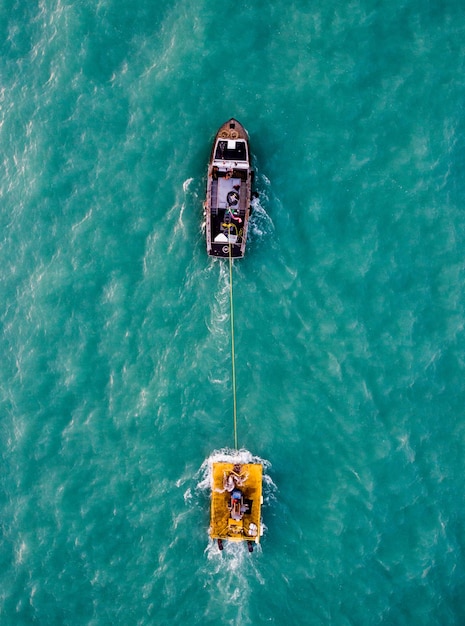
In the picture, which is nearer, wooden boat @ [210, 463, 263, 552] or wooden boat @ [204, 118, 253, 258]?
wooden boat @ [210, 463, 263, 552]

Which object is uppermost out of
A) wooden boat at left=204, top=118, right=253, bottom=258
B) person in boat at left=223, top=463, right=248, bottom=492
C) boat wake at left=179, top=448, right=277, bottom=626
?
wooden boat at left=204, top=118, right=253, bottom=258

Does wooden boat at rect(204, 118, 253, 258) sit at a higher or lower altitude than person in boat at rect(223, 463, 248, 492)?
higher

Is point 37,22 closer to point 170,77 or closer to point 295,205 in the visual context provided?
point 170,77

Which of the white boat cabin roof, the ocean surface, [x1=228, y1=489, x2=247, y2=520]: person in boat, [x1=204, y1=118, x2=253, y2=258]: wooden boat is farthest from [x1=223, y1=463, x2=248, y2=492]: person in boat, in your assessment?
the white boat cabin roof

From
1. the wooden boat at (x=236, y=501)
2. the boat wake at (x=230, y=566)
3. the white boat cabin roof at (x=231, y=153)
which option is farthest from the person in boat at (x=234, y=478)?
the white boat cabin roof at (x=231, y=153)

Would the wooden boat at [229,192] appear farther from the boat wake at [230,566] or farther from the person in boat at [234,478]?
the person in boat at [234,478]

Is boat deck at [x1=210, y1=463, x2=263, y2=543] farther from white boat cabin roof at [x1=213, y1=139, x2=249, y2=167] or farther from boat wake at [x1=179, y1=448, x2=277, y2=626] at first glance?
white boat cabin roof at [x1=213, y1=139, x2=249, y2=167]

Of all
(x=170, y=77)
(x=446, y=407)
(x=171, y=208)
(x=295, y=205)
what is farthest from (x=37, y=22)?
(x=446, y=407)

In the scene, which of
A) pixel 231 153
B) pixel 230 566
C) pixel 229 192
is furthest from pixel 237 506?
pixel 231 153

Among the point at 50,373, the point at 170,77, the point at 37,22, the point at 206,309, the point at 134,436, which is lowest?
the point at 134,436
